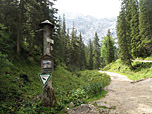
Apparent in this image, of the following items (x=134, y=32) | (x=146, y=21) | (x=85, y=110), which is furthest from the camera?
(x=134, y=32)

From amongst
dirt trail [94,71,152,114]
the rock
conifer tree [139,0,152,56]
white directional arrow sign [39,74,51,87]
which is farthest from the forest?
dirt trail [94,71,152,114]

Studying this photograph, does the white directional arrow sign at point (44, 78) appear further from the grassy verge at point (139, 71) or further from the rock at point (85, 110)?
the grassy verge at point (139, 71)

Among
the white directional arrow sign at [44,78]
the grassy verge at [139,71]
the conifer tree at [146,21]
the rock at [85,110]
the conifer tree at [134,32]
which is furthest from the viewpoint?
the conifer tree at [134,32]

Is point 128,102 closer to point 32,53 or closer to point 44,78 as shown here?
point 44,78

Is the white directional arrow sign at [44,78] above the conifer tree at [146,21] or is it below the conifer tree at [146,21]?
below

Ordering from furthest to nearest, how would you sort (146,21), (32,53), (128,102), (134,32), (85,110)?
(134,32), (146,21), (32,53), (128,102), (85,110)

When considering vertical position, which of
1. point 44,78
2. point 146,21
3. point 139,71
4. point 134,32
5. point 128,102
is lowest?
point 128,102

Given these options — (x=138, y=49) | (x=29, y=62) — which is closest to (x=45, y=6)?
(x=29, y=62)

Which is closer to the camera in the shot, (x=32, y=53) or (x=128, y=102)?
(x=128, y=102)

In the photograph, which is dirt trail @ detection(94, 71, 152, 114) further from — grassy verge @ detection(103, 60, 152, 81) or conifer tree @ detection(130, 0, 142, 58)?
conifer tree @ detection(130, 0, 142, 58)

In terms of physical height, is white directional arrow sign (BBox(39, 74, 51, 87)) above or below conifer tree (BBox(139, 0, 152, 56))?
below

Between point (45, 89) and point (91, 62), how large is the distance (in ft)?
178

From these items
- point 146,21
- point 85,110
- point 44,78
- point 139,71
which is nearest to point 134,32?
point 146,21

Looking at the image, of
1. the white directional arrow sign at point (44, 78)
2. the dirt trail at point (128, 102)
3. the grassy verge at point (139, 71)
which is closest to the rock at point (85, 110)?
the dirt trail at point (128, 102)
